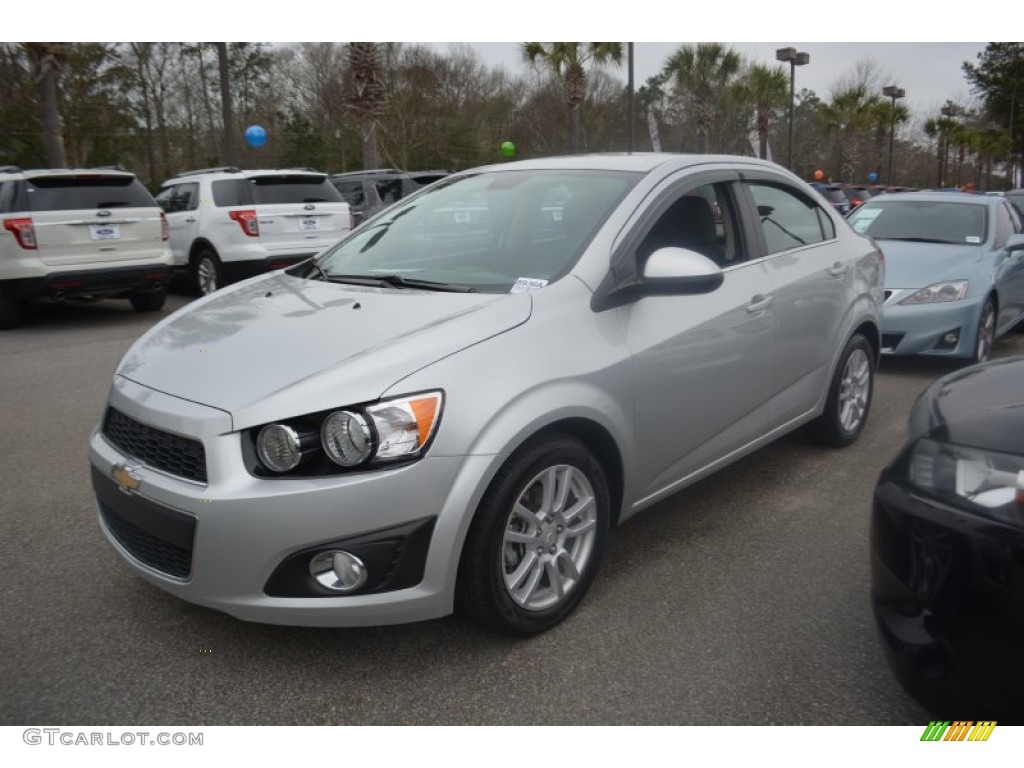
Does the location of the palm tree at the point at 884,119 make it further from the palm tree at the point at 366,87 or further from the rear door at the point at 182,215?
the rear door at the point at 182,215

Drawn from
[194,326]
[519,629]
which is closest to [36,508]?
[194,326]

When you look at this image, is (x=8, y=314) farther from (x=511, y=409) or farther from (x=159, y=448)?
(x=511, y=409)

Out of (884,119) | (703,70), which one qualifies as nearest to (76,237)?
(703,70)

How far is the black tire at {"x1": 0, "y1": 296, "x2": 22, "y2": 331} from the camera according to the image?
9086mm

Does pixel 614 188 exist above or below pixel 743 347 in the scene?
above

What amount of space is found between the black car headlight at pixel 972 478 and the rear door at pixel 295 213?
351 inches

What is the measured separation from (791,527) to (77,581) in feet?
9.84

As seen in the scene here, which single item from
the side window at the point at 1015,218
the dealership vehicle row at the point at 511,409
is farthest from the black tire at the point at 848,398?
the side window at the point at 1015,218

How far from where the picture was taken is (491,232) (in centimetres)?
354

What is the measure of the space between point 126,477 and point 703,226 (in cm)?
253

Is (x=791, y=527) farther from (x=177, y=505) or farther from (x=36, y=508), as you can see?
(x=36, y=508)

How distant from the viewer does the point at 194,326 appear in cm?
319

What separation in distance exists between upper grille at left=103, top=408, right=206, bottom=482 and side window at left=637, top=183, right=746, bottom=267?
1865mm

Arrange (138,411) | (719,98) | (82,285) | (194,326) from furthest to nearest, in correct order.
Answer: (719,98) < (82,285) < (194,326) < (138,411)
